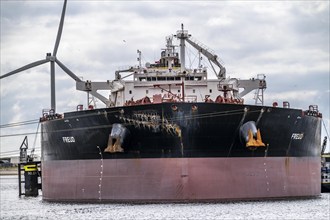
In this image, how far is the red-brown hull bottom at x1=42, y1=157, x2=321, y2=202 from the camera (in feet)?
127

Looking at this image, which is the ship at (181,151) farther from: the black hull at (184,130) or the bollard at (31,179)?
the bollard at (31,179)

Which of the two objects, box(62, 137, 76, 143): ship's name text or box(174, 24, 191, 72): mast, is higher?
box(174, 24, 191, 72): mast

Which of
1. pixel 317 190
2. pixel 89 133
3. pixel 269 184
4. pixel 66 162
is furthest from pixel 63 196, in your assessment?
pixel 317 190

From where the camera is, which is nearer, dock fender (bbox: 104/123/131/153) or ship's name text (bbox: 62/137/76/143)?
dock fender (bbox: 104/123/131/153)

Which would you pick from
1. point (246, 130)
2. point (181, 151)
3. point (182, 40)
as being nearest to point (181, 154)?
point (181, 151)

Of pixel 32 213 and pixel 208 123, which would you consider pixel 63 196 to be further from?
pixel 208 123

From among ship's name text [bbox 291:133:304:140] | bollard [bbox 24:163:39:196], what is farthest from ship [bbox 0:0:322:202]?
bollard [bbox 24:163:39:196]

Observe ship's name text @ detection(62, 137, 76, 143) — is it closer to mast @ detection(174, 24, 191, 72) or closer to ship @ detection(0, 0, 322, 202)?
ship @ detection(0, 0, 322, 202)

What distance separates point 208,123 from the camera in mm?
38750

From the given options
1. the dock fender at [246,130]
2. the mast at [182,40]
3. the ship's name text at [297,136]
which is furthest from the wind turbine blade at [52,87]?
the dock fender at [246,130]

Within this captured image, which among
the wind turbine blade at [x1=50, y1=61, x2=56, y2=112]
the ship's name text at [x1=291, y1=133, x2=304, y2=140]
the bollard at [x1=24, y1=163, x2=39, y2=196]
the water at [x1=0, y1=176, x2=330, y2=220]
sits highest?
the wind turbine blade at [x1=50, y1=61, x2=56, y2=112]

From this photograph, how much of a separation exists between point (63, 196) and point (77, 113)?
4.82m

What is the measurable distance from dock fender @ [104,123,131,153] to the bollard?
1552 centimetres

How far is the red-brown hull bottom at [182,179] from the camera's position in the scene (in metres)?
38.7
